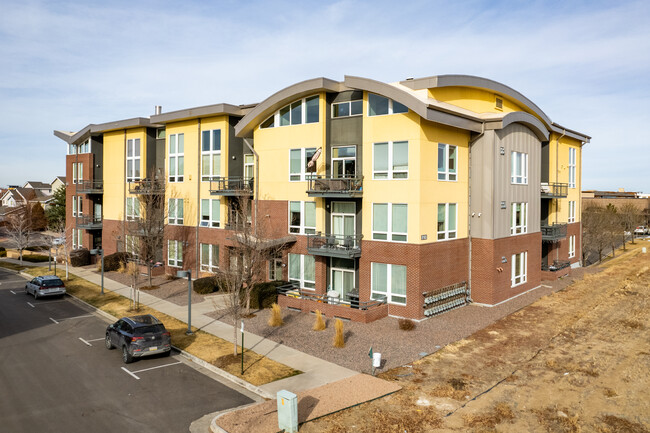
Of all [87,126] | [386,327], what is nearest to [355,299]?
[386,327]

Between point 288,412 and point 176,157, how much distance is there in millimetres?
27919

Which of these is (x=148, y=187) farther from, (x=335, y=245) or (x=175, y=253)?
(x=335, y=245)

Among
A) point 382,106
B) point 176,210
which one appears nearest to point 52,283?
point 176,210

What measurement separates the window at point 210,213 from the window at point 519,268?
20.5 metres

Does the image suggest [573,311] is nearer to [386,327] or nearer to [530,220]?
[530,220]

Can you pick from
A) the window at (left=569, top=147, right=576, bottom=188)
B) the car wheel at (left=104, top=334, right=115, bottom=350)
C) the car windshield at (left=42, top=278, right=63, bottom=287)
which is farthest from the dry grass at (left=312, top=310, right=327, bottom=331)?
the window at (left=569, top=147, right=576, bottom=188)

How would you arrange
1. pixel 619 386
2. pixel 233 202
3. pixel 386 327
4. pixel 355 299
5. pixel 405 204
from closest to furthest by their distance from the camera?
pixel 619 386 < pixel 386 327 < pixel 405 204 < pixel 355 299 < pixel 233 202

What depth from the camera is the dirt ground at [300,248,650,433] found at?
1238 centimetres

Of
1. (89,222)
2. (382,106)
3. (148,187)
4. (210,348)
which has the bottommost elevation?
(210,348)

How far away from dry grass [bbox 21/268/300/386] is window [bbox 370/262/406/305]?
8542 mm

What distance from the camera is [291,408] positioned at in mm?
11812

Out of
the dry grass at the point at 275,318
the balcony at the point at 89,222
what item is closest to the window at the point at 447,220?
the dry grass at the point at 275,318

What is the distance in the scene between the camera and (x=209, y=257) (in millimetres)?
33625

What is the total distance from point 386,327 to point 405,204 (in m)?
6.37
